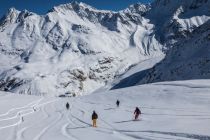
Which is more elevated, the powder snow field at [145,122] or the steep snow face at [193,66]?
the steep snow face at [193,66]

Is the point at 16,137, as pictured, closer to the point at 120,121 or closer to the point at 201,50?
the point at 120,121

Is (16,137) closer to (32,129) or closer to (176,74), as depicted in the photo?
(32,129)

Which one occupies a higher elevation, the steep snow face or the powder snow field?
the steep snow face

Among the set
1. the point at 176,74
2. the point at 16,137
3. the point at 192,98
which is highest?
the point at 176,74

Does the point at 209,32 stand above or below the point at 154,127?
above

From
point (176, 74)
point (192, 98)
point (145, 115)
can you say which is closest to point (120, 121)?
point (145, 115)

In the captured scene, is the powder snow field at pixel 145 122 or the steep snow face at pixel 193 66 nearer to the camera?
the powder snow field at pixel 145 122

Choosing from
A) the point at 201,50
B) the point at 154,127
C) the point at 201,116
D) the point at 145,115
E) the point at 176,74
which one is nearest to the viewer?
the point at 154,127

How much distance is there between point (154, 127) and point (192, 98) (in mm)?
26699

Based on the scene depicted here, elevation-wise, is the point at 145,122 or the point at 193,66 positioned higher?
the point at 193,66

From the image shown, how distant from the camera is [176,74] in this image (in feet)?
590

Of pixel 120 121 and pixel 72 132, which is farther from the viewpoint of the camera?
pixel 120 121

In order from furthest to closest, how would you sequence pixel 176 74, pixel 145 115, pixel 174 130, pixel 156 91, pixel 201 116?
pixel 176 74
pixel 156 91
pixel 145 115
pixel 201 116
pixel 174 130

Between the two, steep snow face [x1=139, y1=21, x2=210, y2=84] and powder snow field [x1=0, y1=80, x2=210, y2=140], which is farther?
steep snow face [x1=139, y1=21, x2=210, y2=84]
